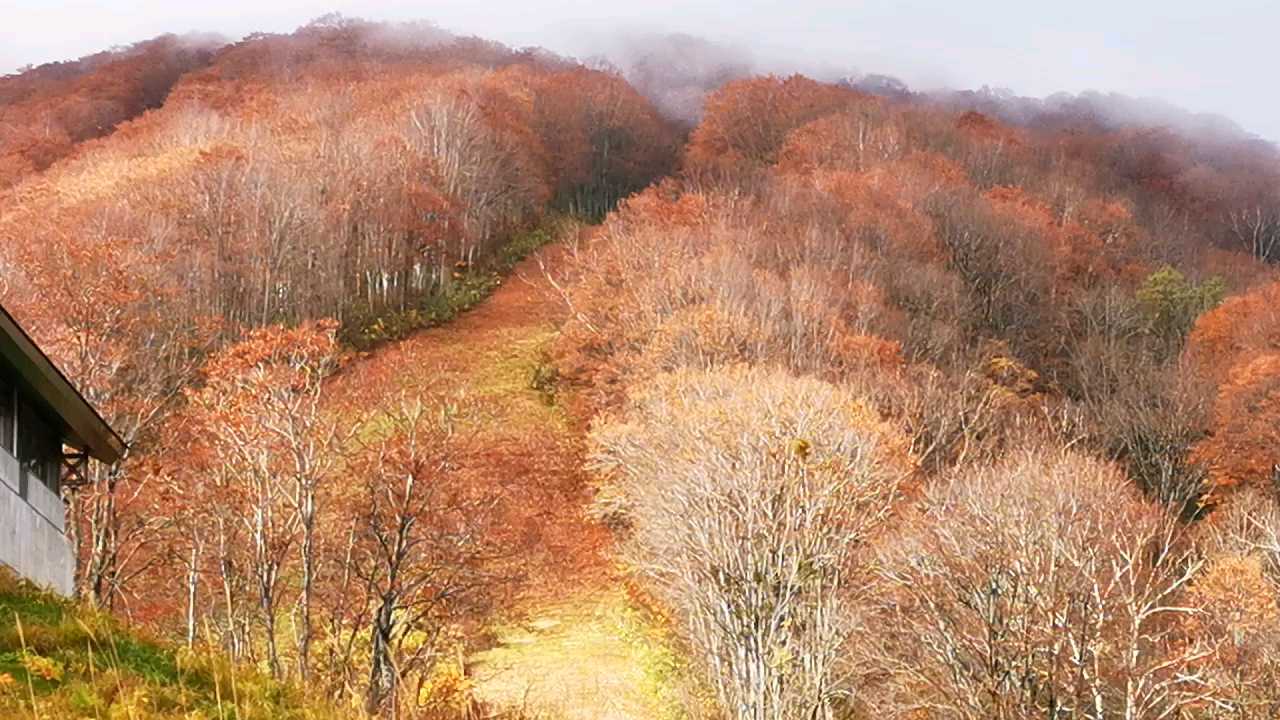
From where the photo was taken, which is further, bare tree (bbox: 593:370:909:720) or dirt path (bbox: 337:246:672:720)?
dirt path (bbox: 337:246:672:720)

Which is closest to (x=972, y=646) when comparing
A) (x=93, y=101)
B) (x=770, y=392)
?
(x=770, y=392)

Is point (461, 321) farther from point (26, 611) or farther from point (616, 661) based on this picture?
point (26, 611)

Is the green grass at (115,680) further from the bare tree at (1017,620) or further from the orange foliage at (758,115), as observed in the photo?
the orange foliage at (758,115)

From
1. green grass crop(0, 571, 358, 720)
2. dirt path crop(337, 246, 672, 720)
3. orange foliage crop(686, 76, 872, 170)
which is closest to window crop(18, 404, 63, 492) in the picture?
green grass crop(0, 571, 358, 720)

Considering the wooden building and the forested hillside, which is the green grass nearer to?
the forested hillside

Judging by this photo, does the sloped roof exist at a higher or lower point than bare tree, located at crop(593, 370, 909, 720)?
higher

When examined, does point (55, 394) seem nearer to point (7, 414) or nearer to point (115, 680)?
point (7, 414)

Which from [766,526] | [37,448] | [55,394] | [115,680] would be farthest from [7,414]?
[766,526]
